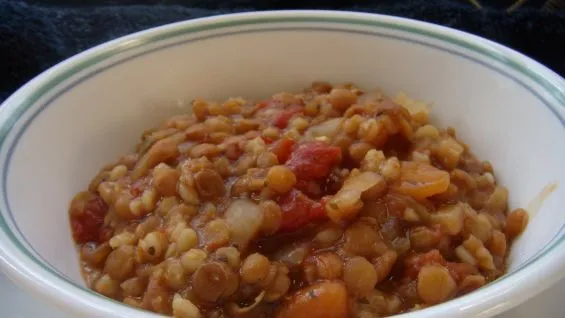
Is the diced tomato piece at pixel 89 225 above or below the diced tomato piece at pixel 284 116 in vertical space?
below

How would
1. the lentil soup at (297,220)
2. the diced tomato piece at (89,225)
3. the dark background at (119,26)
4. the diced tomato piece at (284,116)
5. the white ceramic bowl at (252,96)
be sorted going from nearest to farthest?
the white ceramic bowl at (252,96) → the lentil soup at (297,220) → the diced tomato piece at (89,225) → the diced tomato piece at (284,116) → the dark background at (119,26)

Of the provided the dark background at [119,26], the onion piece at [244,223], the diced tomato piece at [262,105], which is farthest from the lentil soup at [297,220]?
the dark background at [119,26]

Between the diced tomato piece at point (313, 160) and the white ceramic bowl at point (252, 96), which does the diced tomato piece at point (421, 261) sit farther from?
the diced tomato piece at point (313, 160)

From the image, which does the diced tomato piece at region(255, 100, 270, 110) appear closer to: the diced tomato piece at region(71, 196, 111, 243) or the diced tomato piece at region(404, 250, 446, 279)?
the diced tomato piece at region(71, 196, 111, 243)

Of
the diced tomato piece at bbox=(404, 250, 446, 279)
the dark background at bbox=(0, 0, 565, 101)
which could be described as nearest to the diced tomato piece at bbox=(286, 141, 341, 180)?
the diced tomato piece at bbox=(404, 250, 446, 279)

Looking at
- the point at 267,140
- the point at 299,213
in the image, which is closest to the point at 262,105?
the point at 267,140

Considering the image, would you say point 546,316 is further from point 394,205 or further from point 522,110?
point 522,110
